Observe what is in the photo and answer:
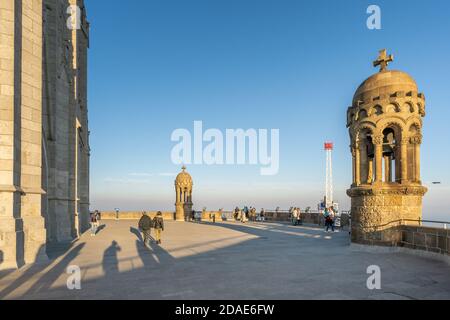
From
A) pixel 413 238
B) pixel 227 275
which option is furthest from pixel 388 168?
pixel 227 275

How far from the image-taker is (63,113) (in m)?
17.0

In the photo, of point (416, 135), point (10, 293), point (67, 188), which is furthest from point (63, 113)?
point (416, 135)

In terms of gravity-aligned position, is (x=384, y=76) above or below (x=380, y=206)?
above

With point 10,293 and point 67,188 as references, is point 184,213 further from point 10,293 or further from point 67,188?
point 10,293

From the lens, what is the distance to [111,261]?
9.67 meters

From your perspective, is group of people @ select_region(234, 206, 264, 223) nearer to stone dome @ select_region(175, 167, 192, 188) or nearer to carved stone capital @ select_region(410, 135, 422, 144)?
stone dome @ select_region(175, 167, 192, 188)

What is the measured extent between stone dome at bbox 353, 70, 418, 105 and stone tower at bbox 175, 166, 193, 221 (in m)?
23.7

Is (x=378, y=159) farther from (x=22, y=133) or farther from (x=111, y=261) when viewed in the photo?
(x=22, y=133)

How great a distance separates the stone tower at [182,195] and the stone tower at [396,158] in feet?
75.6

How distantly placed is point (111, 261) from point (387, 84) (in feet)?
38.2

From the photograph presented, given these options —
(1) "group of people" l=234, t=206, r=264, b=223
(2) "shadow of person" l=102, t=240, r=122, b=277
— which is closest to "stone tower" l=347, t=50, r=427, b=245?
(2) "shadow of person" l=102, t=240, r=122, b=277
